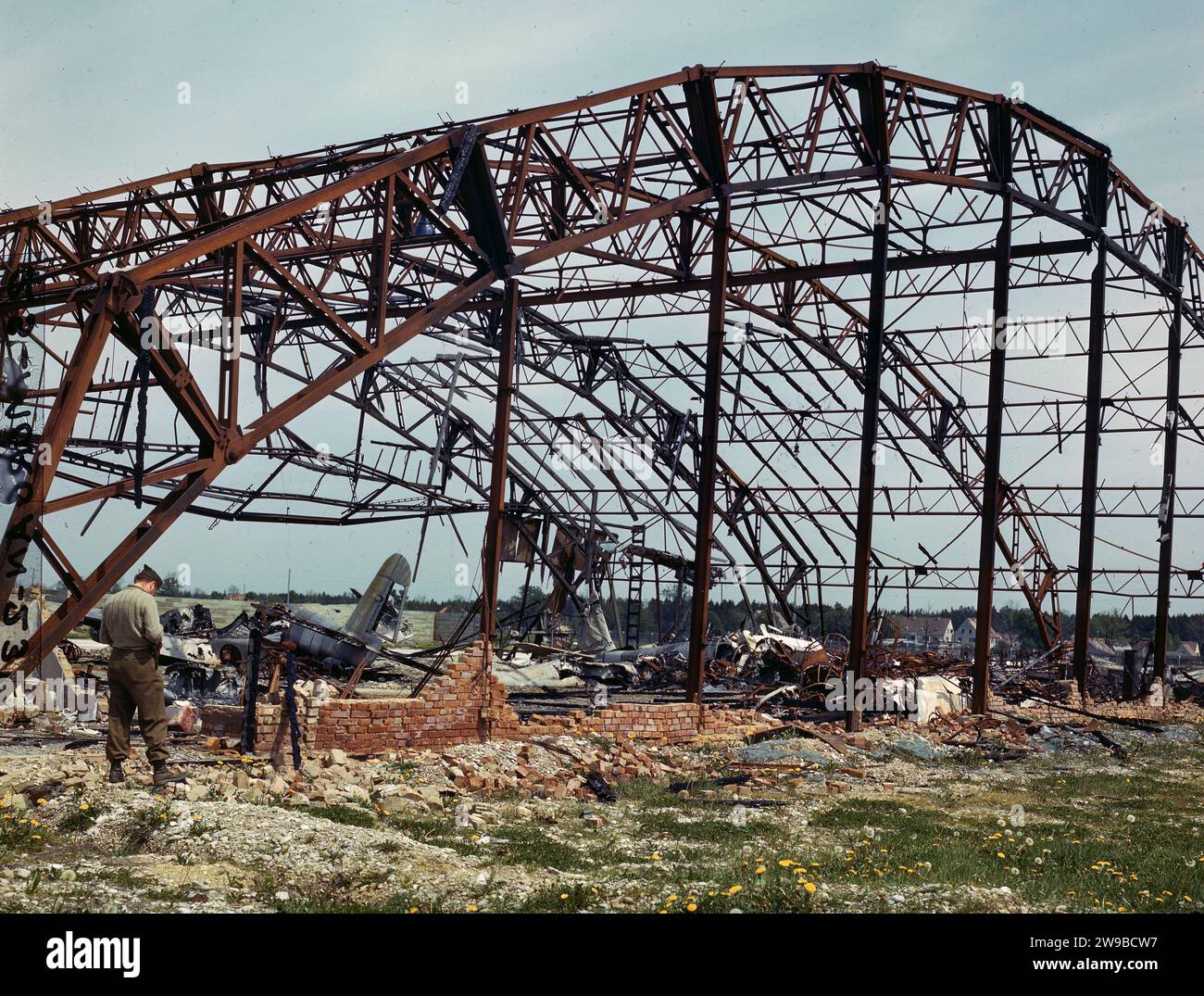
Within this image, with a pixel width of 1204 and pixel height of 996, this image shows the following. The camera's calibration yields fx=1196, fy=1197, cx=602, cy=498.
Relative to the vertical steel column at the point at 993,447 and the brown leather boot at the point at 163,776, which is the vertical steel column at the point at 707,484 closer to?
the vertical steel column at the point at 993,447

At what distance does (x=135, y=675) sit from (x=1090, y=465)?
68.3ft

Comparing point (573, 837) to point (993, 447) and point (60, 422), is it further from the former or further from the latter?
point (993, 447)

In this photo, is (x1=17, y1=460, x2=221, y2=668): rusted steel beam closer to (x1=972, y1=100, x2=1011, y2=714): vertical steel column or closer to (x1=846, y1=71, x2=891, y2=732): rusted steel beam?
(x1=846, y1=71, x2=891, y2=732): rusted steel beam

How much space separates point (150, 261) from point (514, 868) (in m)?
7.37

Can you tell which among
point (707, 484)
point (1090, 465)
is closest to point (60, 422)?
point (707, 484)

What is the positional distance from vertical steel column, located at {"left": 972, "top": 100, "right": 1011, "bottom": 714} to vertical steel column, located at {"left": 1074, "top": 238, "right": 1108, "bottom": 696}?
175 inches

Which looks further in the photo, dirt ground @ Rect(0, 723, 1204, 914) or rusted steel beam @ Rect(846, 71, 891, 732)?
rusted steel beam @ Rect(846, 71, 891, 732)

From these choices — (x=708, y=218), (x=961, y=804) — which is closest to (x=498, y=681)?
(x=961, y=804)

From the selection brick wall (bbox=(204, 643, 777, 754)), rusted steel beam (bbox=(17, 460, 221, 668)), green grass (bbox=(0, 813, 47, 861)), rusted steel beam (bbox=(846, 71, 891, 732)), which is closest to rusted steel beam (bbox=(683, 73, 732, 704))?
brick wall (bbox=(204, 643, 777, 754))

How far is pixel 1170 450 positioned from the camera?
2906 cm

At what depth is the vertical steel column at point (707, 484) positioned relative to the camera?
17984mm

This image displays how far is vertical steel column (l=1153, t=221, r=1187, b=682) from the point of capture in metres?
28.8

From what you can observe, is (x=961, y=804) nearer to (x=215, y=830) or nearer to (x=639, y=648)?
(x=215, y=830)
